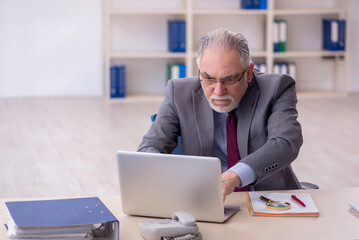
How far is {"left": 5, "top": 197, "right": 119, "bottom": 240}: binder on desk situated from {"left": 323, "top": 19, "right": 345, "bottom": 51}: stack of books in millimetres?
6189

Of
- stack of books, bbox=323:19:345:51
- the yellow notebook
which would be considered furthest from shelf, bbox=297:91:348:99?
the yellow notebook

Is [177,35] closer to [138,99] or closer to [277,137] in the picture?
[138,99]

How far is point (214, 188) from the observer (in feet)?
6.36

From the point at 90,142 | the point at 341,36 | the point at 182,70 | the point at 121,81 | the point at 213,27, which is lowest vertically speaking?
the point at 90,142

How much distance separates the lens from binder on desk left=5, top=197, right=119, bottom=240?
1.78 meters

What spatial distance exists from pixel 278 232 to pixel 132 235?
433 mm

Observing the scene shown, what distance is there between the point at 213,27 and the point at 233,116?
5402 mm

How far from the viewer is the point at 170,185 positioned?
6.49 ft

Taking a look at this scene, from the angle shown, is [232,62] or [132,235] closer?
[132,235]

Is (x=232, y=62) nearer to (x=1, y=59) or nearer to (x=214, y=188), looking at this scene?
(x=214, y=188)

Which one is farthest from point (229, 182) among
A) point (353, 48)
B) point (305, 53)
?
point (353, 48)

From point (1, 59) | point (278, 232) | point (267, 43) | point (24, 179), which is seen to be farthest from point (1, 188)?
point (267, 43)

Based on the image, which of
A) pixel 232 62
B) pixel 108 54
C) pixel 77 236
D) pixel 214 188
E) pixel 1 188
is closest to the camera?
pixel 77 236

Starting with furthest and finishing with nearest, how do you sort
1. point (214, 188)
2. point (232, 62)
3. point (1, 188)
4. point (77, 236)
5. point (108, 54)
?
point (108, 54) → point (1, 188) → point (232, 62) → point (214, 188) → point (77, 236)
